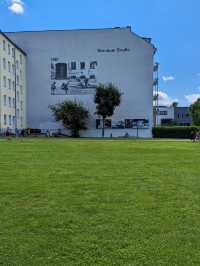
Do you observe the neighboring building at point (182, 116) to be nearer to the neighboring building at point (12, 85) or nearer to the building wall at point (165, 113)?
the building wall at point (165, 113)

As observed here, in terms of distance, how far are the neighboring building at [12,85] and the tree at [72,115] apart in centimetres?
609

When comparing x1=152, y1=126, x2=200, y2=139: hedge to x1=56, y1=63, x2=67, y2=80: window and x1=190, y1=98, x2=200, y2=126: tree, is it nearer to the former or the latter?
x1=56, y1=63, x2=67, y2=80: window

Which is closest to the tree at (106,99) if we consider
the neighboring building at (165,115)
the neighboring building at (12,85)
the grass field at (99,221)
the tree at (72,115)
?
the tree at (72,115)

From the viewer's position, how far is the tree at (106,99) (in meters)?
71.2

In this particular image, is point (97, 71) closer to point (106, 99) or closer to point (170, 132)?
point (106, 99)

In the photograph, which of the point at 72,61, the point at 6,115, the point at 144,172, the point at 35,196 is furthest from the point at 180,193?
the point at 72,61

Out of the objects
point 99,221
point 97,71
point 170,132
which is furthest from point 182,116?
point 99,221

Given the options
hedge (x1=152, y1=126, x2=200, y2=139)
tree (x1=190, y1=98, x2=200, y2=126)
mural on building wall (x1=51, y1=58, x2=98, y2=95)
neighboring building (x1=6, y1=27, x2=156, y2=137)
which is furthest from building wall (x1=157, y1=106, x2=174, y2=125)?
mural on building wall (x1=51, y1=58, x2=98, y2=95)

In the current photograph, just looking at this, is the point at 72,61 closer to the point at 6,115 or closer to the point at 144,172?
the point at 6,115

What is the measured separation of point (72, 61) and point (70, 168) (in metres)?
64.6

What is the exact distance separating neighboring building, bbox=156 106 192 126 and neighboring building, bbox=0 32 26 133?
7803cm

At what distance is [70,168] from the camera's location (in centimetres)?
1464

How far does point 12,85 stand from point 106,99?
16.4 m

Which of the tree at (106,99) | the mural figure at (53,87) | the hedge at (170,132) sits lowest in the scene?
the hedge at (170,132)
